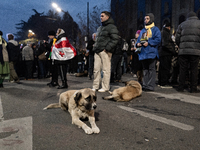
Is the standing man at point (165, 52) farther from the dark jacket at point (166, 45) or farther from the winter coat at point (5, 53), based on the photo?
the winter coat at point (5, 53)

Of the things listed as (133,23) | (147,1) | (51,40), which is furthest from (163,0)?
(51,40)

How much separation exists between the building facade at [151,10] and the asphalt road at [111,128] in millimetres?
25406

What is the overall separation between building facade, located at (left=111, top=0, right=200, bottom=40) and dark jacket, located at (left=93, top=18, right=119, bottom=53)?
2298 cm

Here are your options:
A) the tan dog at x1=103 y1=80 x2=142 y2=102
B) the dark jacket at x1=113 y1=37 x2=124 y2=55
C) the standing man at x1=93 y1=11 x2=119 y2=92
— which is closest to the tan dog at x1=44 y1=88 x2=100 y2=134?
the tan dog at x1=103 y1=80 x2=142 y2=102

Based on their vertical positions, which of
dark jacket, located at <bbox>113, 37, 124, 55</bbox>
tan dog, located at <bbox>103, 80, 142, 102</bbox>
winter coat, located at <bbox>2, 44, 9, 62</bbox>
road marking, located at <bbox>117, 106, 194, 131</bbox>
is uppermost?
dark jacket, located at <bbox>113, 37, 124, 55</bbox>

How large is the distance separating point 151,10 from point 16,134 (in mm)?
39302

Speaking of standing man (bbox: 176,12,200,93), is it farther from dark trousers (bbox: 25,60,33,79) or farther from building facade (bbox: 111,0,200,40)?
building facade (bbox: 111,0,200,40)

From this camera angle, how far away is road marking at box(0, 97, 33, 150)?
7.64 feet

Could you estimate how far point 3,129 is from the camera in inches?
114

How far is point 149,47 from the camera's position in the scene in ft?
19.9

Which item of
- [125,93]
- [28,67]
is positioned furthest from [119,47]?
[28,67]

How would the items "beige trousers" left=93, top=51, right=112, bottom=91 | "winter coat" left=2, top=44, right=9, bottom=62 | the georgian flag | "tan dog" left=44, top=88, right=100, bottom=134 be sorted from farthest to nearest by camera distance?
"winter coat" left=2, top=44, right=9, bottom=62, the georgian flag, "beige trousers" left=93, top=51, right=112, bottom=91, "tan dog" left=44, top=88, right=100, bottom=134

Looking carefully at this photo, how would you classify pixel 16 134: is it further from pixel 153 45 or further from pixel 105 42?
pixel 153 45

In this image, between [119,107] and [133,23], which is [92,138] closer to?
[119,107]
